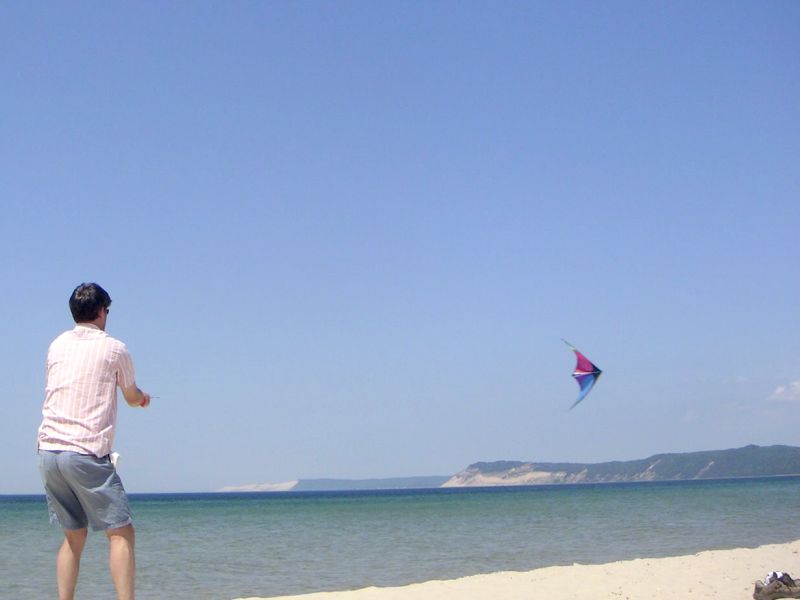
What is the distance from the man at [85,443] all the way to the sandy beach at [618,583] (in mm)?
5192

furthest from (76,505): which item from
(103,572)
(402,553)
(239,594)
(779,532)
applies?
(779,532)

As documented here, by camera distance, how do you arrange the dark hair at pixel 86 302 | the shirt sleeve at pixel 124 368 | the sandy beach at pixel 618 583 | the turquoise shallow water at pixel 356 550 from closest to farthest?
the shirt sleeve at pixel 124 368, the dark hair at pixel 86 302, the sandy beach at pixel 618 583, the turquoise shallow water at pixel 356 550

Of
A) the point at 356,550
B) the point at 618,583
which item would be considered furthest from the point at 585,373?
the point at 356,550

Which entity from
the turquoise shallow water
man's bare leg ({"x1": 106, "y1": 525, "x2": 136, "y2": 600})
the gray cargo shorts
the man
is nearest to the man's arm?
the man

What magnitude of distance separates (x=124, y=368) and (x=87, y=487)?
0.51 meters

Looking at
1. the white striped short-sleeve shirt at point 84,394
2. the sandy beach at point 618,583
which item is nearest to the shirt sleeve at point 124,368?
the white striped short-sleeve shirt at point 84,394

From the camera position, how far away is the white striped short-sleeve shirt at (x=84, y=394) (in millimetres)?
3639

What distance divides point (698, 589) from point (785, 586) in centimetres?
117

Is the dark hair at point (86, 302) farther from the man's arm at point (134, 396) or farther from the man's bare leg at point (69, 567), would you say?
the man's bare leg at point (69, 567)

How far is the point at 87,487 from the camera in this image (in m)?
3.62

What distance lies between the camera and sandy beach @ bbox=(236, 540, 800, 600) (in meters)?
8.07

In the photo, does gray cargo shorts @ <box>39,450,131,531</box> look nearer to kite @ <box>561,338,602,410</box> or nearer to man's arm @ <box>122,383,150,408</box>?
man's arm @ <box>122,383,150,408</box>

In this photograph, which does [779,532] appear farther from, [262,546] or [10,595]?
[10,595]

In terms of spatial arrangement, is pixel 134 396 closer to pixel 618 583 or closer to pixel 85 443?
pixel 85 443
